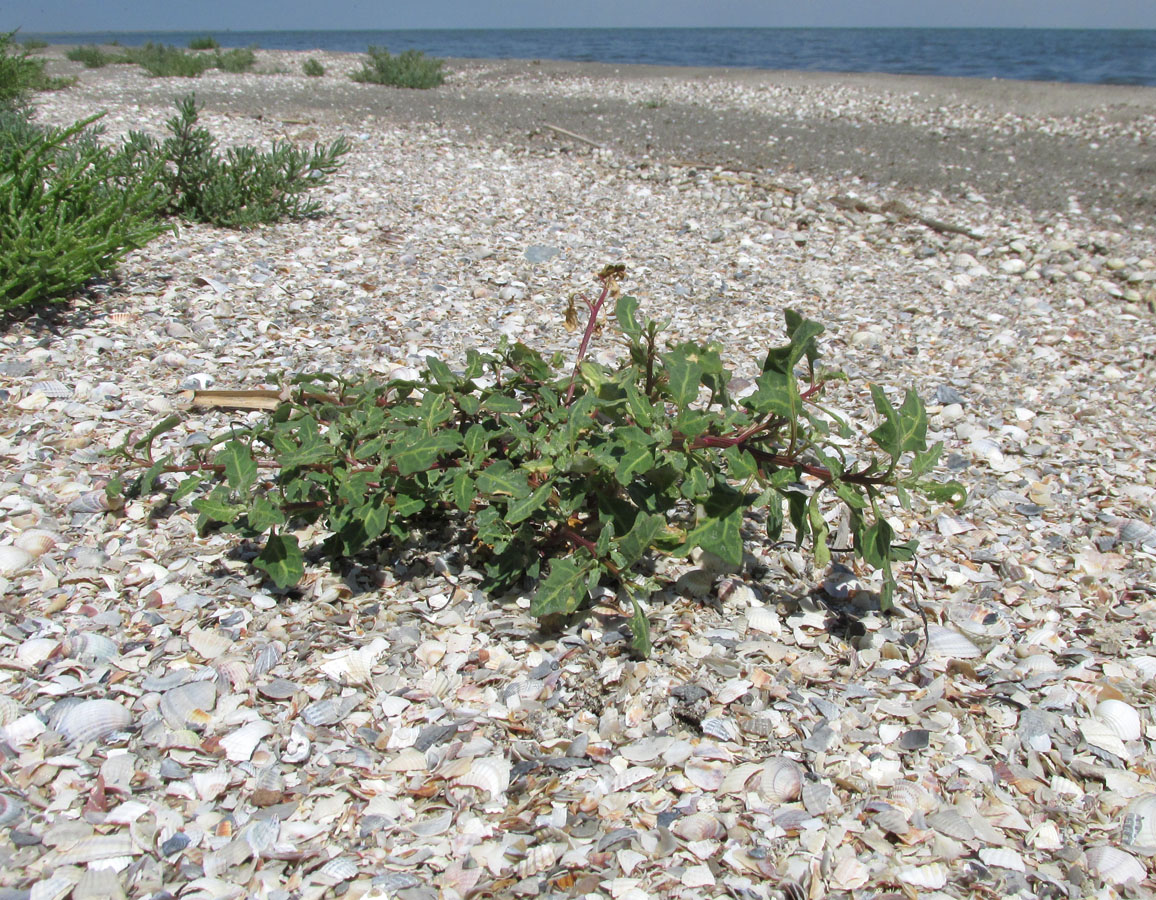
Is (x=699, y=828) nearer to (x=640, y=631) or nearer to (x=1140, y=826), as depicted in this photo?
(x=640, y=631)

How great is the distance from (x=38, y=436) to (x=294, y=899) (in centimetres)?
197

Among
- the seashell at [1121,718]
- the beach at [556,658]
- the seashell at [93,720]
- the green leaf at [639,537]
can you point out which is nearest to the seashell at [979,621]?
the beach at [556,658]

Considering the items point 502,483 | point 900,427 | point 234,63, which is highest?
point 234,63

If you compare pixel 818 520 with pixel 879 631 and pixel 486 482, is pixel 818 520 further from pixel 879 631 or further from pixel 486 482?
pixel 486 482

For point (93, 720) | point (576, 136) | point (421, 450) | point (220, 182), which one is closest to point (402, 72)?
point (576, 136)

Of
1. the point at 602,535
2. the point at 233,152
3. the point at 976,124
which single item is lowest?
the point at 602,535

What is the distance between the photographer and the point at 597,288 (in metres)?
4.28

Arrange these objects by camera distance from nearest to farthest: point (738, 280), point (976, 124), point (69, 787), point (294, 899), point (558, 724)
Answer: point (294, 899)
point (69, 787)
point (558, 724)
point (738, 280)
point (976, 124)

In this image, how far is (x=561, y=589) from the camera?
177 cm

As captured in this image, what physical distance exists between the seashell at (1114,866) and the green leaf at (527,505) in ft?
3.99

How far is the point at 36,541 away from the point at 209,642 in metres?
0.66

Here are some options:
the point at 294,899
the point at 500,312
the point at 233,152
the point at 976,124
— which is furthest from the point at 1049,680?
the point at 976,124

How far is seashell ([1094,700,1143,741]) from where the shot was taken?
174 centimetres

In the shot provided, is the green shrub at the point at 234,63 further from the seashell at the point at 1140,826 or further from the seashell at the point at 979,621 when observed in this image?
the seashell at the point at 1140,826
